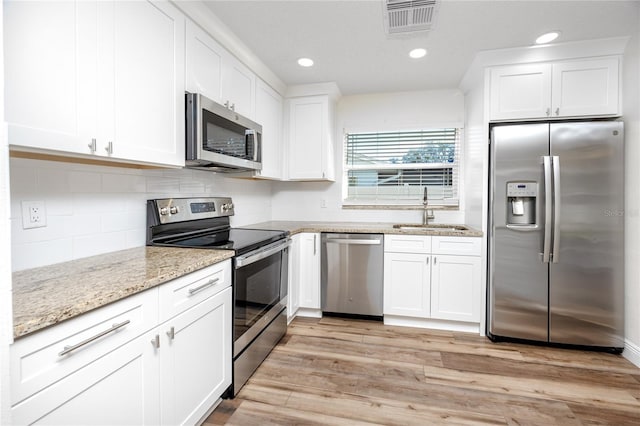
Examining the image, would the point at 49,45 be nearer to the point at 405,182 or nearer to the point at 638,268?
the point at 405,182

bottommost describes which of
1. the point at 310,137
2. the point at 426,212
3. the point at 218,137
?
the point at 426,212

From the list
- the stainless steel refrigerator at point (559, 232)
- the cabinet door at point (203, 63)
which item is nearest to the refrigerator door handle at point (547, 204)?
the stainless steel refrigerator at point (559, 232)

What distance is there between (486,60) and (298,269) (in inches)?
98.1

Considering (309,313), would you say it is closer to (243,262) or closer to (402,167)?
(243,262)

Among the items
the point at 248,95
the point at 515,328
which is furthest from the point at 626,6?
the point at 248,95

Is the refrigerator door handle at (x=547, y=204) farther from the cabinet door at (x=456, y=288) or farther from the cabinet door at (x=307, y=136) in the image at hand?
the cabinet door at (x=307, y=136)

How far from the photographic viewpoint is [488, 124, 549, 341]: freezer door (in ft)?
8.29

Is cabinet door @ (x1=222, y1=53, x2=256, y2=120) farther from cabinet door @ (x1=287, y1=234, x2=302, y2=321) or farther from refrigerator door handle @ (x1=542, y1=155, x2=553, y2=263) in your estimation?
refrigerator door handle @ (x1=542, y1=155, x2=553, y2=263)

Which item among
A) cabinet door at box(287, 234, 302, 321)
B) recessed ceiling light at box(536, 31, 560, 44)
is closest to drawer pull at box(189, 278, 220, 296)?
cabinet door at box(287, 234, 302, 321)

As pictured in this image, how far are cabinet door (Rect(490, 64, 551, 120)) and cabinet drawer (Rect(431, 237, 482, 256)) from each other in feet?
3.53

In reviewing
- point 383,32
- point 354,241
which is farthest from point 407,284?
point 383,32

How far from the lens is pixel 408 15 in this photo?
2084mm

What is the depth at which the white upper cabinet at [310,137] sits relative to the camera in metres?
3.38

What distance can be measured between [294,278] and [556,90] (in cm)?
275
